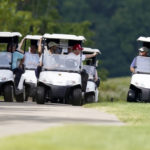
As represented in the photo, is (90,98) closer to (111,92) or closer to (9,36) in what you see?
(9,36)

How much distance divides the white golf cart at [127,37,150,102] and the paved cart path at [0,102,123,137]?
6332 mm

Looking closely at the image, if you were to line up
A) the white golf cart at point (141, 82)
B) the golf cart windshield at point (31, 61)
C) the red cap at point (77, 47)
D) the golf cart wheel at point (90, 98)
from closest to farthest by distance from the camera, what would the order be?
the red cap at point (77, 47)
the white golf cart at point (141, 82)
the golf cart wheel at point (90, 98)
the golf cart windshield at point (31, 61)

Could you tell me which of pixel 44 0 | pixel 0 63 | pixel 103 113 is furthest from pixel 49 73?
pixel 44 0

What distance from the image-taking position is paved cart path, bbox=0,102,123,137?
50.6 ft

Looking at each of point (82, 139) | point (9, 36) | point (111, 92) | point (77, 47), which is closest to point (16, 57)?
point (9, 36)

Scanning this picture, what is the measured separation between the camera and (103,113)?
2009 centimetres

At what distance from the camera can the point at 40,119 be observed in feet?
57.0

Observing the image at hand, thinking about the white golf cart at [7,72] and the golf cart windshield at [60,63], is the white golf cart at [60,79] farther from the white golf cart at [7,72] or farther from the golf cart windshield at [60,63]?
the white golf cart at [7,72]

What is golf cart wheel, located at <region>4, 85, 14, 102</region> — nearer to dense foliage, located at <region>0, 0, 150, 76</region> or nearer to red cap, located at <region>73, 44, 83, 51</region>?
red cap, located at <region>73, 44, 83, 51</region>

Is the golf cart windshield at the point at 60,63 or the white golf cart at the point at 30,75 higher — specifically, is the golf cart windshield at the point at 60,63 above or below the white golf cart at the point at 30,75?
above

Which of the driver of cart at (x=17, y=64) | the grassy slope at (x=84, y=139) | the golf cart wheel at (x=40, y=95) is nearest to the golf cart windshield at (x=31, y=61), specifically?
the driver of cart at (x=17, y=64)

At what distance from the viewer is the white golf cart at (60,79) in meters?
25.1

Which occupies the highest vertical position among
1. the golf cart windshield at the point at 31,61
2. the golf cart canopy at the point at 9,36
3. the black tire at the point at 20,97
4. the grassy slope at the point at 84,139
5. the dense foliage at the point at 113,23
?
the golf cart canopy at the point at 9,36

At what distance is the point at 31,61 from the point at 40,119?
12.6 metres
